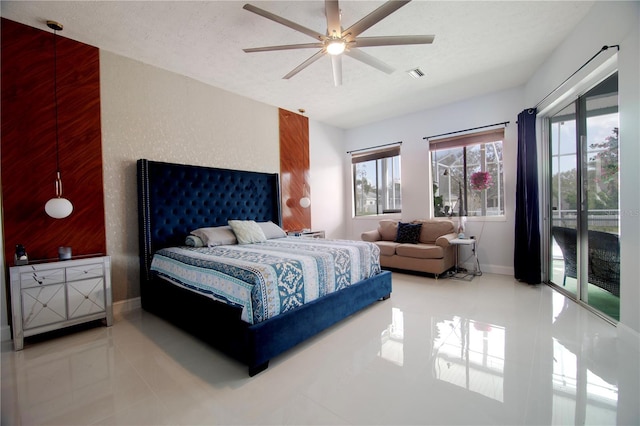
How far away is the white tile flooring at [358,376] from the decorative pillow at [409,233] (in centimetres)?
196

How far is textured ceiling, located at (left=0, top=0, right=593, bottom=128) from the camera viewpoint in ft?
7.92

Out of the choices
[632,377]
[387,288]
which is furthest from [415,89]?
[632,377]

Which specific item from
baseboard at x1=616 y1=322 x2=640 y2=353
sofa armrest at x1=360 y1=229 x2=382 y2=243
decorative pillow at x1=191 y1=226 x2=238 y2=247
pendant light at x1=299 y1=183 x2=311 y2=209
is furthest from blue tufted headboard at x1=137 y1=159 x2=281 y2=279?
baseboard at x1=616 y1=322 x2=640 y2=353

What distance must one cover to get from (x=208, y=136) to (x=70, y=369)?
2.94m

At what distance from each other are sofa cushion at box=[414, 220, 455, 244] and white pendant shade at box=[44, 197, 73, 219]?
15.3 feet

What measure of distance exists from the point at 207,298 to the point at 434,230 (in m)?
3.69

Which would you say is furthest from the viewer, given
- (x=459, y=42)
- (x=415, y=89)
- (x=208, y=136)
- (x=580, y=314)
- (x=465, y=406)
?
(x=415, y=89)

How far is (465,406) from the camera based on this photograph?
155cm

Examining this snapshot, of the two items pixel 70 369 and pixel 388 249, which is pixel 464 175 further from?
pixel 70 369

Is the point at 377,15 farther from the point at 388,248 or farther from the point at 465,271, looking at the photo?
the point at 465,271

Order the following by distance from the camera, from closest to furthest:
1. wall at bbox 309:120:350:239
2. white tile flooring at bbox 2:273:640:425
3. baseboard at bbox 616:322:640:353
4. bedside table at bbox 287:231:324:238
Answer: white tile flooring at bbox 2:273:640:425, baseboard at bbox 616:322:640:353, bedside table at bbox 287:231:324:238, wall at bbox 309:120:350:239

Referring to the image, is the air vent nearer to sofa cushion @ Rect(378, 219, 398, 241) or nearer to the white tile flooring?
sofa cushion @ Rect(378, 219, 398, 241)

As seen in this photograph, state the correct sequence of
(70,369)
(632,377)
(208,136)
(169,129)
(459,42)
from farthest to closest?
(208,136) < (169,129) < (459,42) < (70,369) < (632,377)

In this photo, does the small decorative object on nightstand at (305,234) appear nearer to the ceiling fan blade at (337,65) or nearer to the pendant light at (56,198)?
the ceiling fan blade at (337,65)
